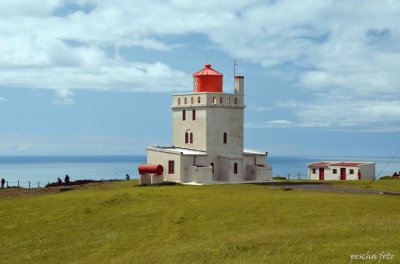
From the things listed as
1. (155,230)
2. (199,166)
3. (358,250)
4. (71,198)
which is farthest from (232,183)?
(358,250)

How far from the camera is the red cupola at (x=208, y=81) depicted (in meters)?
63.2

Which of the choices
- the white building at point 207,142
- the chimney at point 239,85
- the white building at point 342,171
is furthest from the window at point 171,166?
the white building at point 342,171

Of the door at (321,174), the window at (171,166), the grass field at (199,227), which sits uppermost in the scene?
the window at (171,166)

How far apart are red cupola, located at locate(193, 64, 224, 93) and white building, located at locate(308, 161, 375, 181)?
17.3m

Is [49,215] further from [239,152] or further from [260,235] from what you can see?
[239,152]

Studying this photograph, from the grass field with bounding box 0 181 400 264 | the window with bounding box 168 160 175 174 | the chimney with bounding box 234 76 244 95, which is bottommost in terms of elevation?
the grass field with bounding box 0 181 400 264

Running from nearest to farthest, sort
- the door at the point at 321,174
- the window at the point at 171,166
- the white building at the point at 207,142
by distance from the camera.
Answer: the white building at the point at 207,142, the window at the point at 171,166, the door at the point at 321,174

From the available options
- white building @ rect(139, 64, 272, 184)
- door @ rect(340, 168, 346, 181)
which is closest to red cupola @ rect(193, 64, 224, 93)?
white building @ rect(139, 64, 272, 184)

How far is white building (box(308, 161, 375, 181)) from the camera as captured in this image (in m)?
70.1

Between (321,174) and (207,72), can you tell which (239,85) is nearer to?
(207,72)

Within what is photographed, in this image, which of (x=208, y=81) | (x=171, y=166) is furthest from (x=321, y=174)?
(x=171, y=166)

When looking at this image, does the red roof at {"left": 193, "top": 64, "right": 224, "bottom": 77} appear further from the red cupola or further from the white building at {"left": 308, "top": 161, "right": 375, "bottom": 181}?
the white building at {"left": 308, "top": 161, "right": 375, "bottom": 181}

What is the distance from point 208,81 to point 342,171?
1938 centimetres

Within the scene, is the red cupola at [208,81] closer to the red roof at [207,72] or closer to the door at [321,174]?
the red roof at [207,72]
